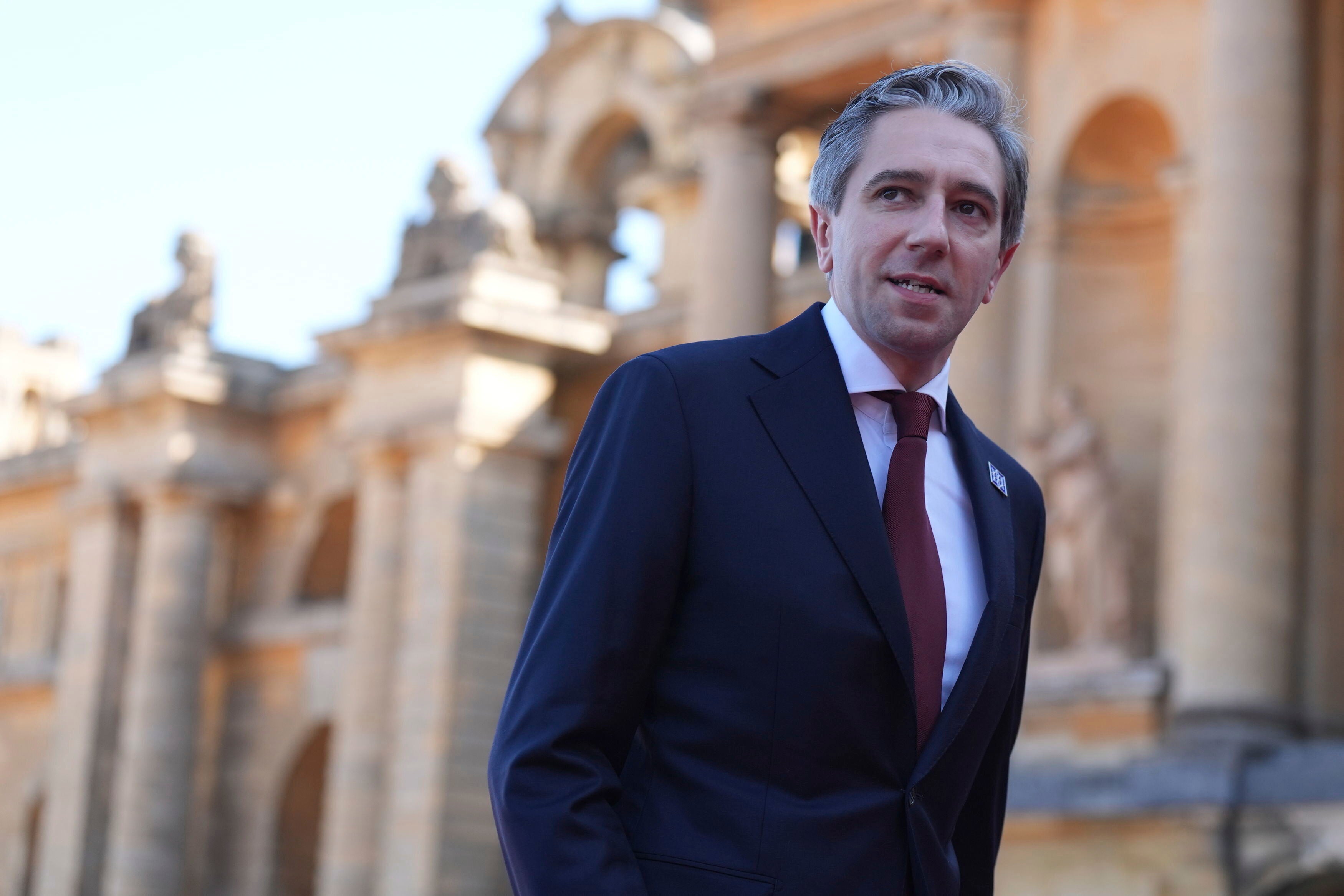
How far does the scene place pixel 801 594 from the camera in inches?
103

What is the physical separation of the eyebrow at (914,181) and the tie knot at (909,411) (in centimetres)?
28

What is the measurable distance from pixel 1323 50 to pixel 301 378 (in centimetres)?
1463

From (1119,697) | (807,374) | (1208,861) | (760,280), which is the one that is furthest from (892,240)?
(760,280)

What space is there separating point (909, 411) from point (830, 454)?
0.55ft

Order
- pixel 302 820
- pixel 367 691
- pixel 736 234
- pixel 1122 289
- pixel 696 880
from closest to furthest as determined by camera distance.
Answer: pixel 696 880, pixel 1122 289, pixel 736 234, pixel 367 691, pixel 302 820

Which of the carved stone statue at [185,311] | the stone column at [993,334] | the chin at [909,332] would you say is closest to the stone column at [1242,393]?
the stone column at [993,334]

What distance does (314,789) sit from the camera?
25.5m

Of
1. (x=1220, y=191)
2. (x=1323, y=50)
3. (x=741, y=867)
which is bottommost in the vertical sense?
(x=741, y=867)

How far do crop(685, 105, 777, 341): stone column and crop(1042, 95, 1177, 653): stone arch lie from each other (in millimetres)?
3539

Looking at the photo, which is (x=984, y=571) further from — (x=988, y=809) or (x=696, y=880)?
(x=696, y=880)

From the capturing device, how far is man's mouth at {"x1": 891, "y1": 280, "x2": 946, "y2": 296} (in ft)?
9.17

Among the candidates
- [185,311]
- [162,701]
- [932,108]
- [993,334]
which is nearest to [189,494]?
[185,311]

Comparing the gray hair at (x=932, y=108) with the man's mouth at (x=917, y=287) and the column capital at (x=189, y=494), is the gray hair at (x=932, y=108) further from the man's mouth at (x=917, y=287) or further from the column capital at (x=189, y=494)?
the column capital at (x=189, y=494)

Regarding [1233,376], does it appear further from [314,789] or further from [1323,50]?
[314,789]
